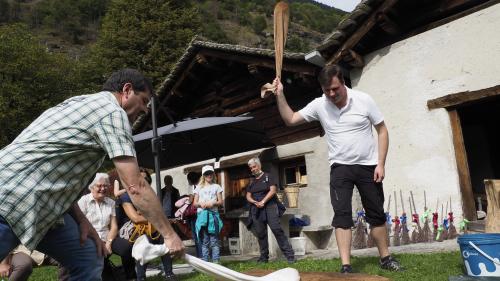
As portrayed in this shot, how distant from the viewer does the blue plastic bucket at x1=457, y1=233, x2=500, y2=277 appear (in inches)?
132

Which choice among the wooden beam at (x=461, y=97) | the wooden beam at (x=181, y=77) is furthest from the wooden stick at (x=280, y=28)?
the wooden beam at (x=181, y=77)

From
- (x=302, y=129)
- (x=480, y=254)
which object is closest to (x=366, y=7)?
(x=302, y=129)

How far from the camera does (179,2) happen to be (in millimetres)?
41812

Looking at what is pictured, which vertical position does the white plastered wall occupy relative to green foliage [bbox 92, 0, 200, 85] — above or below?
below

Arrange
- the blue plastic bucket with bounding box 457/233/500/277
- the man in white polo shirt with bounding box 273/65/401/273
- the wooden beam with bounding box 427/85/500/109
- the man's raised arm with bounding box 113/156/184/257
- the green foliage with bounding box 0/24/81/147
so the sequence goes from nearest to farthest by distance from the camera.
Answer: the man's raised arm with bounding box 113/156/184/257, the blue plastic bucket with bounding box 457/233/500/277, the man in white polo shirt with bounding box 273/65/401/273, the wooden beam with bounding box 427/85/500/109, the green foliage with bounding box 0/24/81/147

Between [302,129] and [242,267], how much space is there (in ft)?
13.4

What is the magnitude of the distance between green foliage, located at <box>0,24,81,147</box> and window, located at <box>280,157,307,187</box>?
2684cm

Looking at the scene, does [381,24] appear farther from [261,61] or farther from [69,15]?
[69,15]

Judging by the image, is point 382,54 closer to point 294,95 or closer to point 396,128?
point 396,128

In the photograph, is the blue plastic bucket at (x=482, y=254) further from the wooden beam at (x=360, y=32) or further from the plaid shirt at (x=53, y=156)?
the wooden beam at (x=360, y=32)

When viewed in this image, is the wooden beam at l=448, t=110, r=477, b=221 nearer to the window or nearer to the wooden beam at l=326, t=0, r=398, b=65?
the wooden beam at l=326, t=0, r=398, b=65

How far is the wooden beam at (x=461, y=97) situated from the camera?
6742mm

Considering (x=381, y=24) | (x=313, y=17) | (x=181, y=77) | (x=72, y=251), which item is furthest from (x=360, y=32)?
(x=313, y=17)

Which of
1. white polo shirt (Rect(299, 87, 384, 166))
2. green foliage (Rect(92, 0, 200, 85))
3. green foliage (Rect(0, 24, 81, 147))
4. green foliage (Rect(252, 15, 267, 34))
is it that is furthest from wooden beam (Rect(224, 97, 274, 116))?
green foliage (Rect(252, 15, 267, 34))
